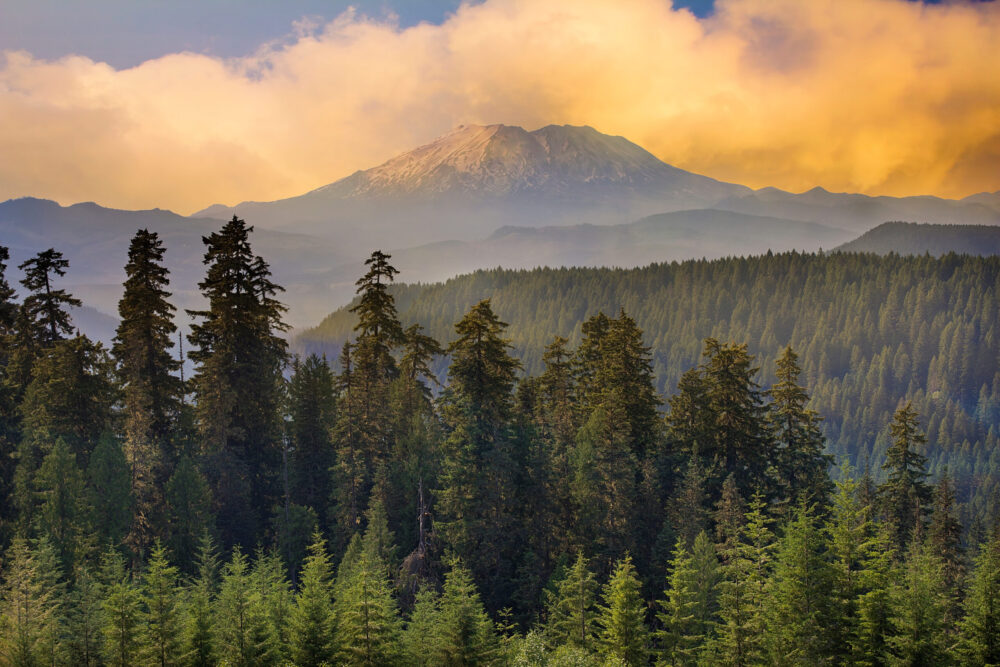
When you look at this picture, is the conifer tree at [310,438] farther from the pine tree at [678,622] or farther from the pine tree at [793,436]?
the pine tree at [793,436]

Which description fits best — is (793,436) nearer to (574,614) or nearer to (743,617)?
(743,617)

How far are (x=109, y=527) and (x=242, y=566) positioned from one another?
14.5 meters

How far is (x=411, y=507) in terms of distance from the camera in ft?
149

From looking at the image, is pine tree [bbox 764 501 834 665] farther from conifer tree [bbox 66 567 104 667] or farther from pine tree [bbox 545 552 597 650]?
conifer tree [bbox 66 567 104 667]

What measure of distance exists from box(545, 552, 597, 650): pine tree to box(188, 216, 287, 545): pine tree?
2306cm

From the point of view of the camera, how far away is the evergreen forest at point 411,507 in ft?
97.2

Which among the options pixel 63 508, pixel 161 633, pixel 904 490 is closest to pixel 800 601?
pixel 904 490

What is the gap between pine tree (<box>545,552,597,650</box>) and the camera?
32.8 meters

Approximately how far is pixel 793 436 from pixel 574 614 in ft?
76.4

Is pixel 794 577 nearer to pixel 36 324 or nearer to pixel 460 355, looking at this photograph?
pixel 460 355

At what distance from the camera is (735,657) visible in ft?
95.2

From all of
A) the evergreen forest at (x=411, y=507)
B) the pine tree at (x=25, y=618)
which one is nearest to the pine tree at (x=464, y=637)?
the evergreen forest at (x=411, y=507)

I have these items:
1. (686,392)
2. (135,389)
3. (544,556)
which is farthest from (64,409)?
(686,392)

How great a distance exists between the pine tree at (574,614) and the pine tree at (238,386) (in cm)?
2306
